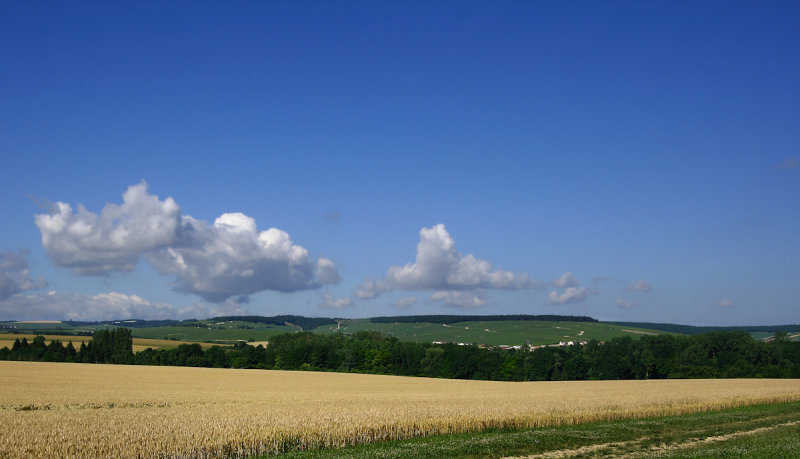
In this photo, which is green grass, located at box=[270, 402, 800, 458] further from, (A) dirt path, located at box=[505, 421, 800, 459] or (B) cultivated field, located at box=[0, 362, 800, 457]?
(B) cultivated field, located at box=[0, 362, 800, 457]

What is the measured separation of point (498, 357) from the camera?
335 feet

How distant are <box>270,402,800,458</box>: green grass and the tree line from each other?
6841 cm

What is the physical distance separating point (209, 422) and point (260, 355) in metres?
91.6

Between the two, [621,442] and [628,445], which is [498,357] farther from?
[628,445]

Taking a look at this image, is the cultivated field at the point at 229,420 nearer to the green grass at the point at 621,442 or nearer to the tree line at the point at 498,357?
the green grass at the point at 621,442

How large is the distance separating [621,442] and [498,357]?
3090 inches

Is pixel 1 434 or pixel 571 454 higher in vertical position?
pixel 1 434

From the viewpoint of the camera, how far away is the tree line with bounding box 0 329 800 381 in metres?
97.3

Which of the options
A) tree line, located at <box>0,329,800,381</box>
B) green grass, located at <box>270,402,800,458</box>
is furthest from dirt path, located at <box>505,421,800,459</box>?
tree line, located at <box>0,329,800,381</box>

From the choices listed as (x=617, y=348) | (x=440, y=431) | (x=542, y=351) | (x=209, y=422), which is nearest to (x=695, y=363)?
(x=617, y=348)

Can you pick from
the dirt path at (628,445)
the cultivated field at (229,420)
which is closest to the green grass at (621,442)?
the dirt path at (628,445)

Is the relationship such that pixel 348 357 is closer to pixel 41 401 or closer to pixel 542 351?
pixel 542 351

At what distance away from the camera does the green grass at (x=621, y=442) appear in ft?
70.9

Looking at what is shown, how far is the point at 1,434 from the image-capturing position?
19812 millimetres
